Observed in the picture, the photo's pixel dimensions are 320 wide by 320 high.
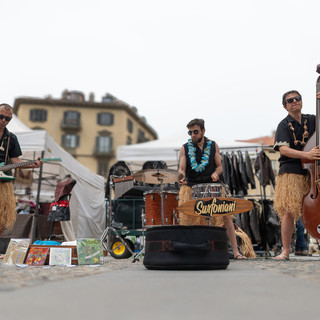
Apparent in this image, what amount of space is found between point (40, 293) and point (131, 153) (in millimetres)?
8890

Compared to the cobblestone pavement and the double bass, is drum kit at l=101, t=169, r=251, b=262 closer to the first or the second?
the double bass

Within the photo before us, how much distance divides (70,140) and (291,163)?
143 feet

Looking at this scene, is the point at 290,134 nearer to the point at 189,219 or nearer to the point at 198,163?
the point at 198,163

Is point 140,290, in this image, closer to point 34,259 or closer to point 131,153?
point 34,259

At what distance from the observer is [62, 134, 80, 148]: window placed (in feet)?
151

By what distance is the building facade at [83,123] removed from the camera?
45.8m

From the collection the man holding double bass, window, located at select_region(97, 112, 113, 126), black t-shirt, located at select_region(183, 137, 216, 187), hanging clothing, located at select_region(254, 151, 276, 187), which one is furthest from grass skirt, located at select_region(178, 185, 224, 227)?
window, located at select_region(97, 112, 113, 126)

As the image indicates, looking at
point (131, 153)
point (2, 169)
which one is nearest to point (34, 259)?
point (2, 169)

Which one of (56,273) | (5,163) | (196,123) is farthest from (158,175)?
(56,273)

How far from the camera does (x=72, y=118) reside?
46.5 metres

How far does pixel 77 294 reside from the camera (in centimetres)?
160

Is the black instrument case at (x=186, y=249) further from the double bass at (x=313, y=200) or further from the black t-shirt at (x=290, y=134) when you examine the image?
the black t-shirt at (x=290, y=134)

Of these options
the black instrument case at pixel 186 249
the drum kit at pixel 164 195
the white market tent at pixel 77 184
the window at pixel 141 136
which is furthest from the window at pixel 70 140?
the black instrument case at pixel 186 249

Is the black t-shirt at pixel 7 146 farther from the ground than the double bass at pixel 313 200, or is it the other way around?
the black t-shirt at pixel 7 146
